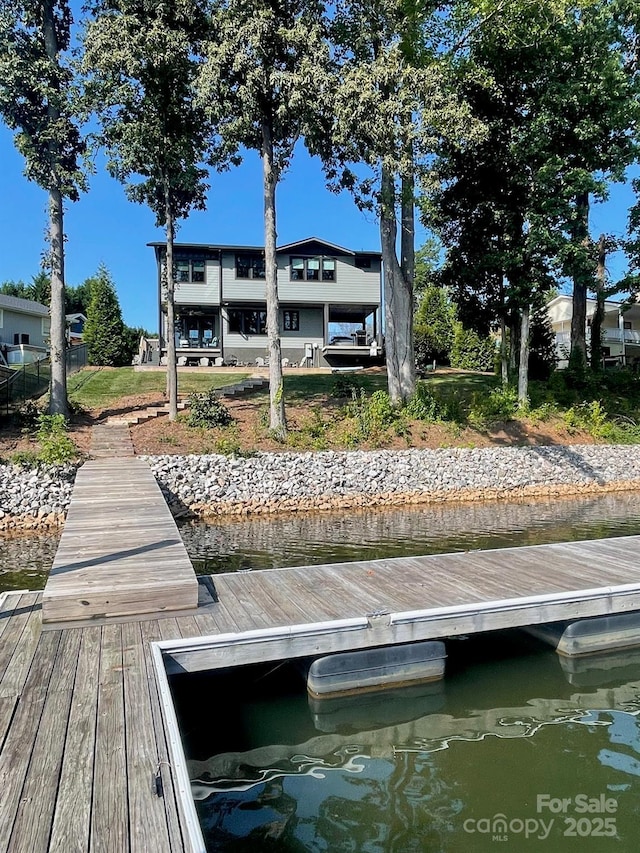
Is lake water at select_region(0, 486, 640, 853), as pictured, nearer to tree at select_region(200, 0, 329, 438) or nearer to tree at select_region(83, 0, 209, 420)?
tree at select_region(200, 0, 329, 438)

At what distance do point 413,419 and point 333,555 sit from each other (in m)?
9.90

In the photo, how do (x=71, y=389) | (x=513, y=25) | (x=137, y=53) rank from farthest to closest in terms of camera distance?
1. (x=71, y=389)
2. (x=513, y=25)
3. (x=137, y=53)

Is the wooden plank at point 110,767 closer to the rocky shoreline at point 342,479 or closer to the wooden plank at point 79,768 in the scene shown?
the wooden plank at point 79,768

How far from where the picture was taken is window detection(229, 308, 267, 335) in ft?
114

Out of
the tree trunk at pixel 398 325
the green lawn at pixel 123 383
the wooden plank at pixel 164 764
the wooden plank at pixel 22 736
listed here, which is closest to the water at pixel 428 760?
the wooden plank at pixel 164 764

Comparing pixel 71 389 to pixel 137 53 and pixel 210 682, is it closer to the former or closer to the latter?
pixel 137 53

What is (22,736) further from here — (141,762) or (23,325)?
(23,325)

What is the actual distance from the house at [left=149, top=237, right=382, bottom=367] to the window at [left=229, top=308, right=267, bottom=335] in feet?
0.18

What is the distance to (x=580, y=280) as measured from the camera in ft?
64.9

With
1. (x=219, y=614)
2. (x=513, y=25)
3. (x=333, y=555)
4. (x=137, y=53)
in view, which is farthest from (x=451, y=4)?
(x=219, y=614)

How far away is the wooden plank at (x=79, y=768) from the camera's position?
2.94 metres

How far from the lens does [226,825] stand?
3.99 metres

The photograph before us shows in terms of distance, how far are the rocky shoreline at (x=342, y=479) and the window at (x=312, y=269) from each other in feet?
63.2

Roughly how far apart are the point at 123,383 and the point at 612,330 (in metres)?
30.3
